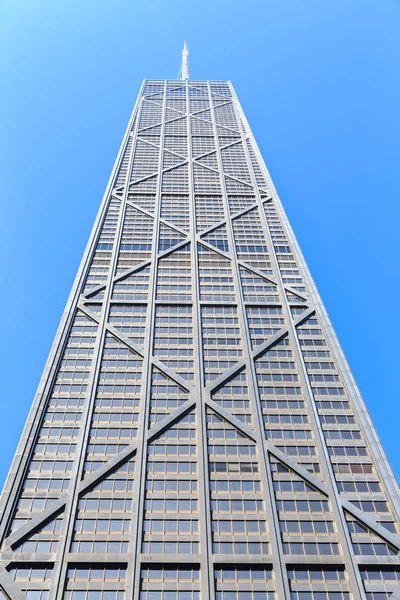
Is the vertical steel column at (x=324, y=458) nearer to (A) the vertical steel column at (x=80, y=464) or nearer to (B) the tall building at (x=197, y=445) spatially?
(B) the tall building at (x=197, y=445)

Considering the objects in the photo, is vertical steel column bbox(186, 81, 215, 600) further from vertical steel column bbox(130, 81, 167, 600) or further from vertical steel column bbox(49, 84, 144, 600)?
vertical steel column bbox(49, 84, 144, 600)

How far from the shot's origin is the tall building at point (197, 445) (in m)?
43.4

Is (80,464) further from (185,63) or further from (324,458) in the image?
(185,63)

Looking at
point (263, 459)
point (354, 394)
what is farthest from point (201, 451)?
point (354, 394)

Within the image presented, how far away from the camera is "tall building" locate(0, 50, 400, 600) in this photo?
143 feet

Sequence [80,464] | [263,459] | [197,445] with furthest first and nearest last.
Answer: [197,445]
[263,459]
[80,464]

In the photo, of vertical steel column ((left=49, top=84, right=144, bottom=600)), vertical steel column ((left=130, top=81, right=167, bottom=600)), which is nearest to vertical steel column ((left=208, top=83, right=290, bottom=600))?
vertical steel column ((left=130, top=81, right=167, bottom=600))

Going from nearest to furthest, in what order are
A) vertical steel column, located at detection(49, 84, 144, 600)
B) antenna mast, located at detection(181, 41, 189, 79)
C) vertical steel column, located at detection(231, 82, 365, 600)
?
vertical steel column, located at detection(49, 84, 144, 600) < vertical steel column, located at detection(231, 82, 365, 600) < antenna mast, located at detection(181, 41, 189, 79)

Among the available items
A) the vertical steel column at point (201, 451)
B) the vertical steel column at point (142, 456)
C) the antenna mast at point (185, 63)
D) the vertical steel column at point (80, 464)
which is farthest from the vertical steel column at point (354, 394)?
the antenna mast at point (185, 63)

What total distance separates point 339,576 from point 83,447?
2513cm

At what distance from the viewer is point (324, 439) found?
5356 centimetres

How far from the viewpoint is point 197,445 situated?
53.1 meters

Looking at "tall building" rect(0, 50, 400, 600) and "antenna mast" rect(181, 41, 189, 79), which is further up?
"antenna mast" rect(181, 41, 189, 79)

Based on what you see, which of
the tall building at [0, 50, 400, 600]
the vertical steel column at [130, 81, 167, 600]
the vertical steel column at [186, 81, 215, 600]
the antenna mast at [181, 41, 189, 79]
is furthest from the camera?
the antenna mast at [181, 41, 189, 79]
